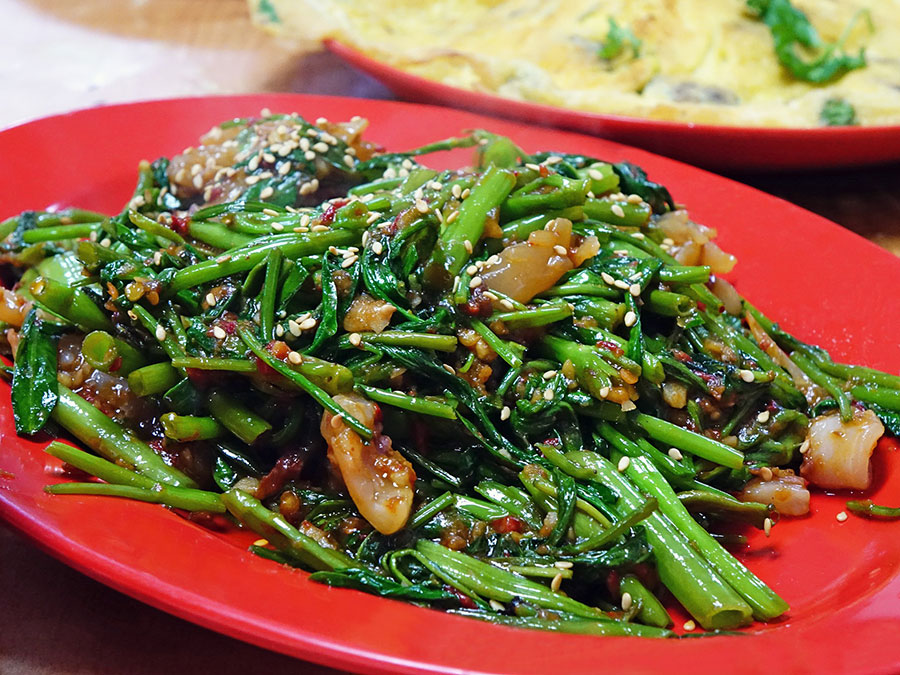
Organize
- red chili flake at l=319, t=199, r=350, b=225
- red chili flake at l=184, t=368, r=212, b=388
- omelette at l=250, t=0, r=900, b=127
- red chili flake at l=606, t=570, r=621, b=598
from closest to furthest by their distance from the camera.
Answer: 1. red chili flake at l=606, t=570, r=621, b=598
2. red chili flake at l=184, t=368, r=212, b=388
3. red chili flake at l=319, t=199, r=350, b=225
4. omelette at l=250, t=0, r=900, b=127

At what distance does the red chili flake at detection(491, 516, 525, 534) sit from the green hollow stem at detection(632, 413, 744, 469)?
49 cm

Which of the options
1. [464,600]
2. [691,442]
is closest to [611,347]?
[691,442]

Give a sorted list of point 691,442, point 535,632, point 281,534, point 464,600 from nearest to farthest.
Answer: point 535,632 < point 464,600 < point 281,534 < point 691,442

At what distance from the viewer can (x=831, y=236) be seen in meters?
3.28

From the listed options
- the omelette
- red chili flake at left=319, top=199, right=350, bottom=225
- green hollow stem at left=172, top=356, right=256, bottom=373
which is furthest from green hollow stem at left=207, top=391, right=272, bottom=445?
the omelette

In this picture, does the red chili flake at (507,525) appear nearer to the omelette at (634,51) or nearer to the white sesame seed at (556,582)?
the white sesame seed at (556,582)

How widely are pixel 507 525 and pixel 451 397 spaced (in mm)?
407

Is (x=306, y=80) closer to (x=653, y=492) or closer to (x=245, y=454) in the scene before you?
(x=245, y=454)

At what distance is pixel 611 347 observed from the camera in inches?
97.3

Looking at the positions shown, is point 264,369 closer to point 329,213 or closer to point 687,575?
point 329,213

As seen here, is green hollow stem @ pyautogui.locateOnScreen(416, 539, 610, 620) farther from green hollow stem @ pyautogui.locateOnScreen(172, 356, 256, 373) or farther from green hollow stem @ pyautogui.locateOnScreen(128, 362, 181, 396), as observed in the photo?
green hollow stem @ pyautogui.locateOnScreen(128, 362, 181, 396)

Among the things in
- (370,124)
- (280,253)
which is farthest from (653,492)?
(370,124)

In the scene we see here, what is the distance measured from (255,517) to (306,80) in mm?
4035

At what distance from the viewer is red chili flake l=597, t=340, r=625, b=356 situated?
2.46 metres
